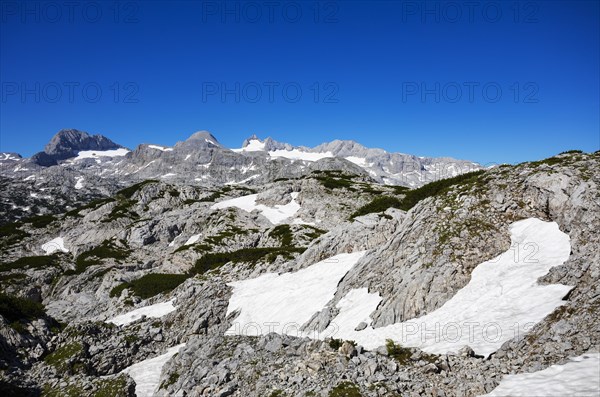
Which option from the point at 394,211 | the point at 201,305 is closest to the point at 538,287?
the point at 394,211

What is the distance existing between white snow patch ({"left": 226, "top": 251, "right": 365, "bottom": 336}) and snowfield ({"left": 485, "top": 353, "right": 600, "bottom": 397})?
15308 mm

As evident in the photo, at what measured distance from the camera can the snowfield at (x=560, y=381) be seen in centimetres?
1045

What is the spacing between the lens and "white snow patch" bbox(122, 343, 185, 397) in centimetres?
2607

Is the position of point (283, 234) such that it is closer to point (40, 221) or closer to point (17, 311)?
point (17, 311)

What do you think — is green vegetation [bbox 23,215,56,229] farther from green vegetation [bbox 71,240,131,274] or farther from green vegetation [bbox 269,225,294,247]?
green vegetation [bbox 269,225,294,247]

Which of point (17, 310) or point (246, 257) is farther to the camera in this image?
point (246, 257)

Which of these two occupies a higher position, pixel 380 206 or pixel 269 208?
pixel 269 208

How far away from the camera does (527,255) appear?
770 inches

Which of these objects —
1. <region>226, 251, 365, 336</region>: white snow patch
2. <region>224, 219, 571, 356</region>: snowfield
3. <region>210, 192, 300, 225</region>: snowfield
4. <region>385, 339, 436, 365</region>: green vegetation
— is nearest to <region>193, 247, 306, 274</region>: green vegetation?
<region>226, 251, 365, 336</region>: white snow patch

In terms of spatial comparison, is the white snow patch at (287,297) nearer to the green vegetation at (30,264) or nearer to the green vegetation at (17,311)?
the green vegetation at (17,311)

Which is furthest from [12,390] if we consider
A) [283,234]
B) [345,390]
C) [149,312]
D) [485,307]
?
[283,234]

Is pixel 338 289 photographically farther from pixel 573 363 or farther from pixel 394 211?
pixel 573 363

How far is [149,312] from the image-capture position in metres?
41.9

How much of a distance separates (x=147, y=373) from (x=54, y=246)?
9222cm
